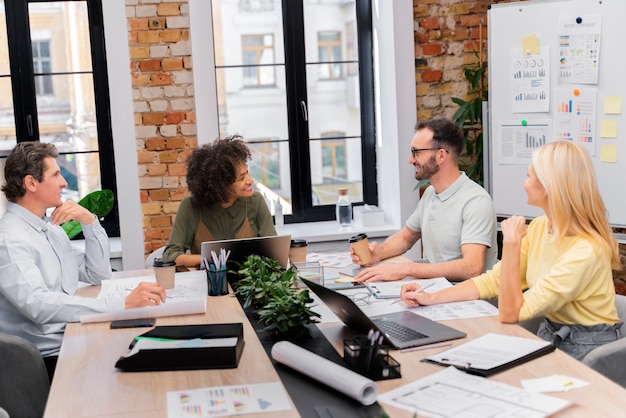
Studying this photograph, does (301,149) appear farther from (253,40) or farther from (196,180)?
(196,180)

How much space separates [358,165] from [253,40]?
1.06 metres

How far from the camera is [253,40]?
509cm

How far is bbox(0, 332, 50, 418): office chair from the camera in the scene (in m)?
2.59

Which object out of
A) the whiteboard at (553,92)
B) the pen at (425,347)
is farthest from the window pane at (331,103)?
the pen at (425,347)

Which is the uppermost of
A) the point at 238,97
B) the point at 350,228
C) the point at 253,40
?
the point at 253,40

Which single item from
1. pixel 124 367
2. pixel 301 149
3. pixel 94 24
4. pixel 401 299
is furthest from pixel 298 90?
pixel 124 367

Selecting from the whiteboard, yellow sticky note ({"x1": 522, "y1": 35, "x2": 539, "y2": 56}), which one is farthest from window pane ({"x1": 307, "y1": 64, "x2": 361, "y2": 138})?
yellow sticky note ({"x1": 522, "y1": 35, "x2": 539, "y2": 56})

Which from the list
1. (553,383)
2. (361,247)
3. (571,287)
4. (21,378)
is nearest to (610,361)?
(571,287)

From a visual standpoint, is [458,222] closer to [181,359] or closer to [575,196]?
[575,196]

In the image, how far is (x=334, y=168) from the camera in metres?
5.29

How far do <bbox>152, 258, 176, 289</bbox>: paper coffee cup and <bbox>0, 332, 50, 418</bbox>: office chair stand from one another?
1.68 feet

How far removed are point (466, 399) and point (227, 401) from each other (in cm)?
55

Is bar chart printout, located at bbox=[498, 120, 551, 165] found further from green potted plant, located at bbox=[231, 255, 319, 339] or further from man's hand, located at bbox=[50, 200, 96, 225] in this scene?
man's hand, located at bbox=[50, 200, 96, 225]

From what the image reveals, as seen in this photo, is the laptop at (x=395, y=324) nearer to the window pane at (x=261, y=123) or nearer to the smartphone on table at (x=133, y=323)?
the smartphone on table at (x=133, y=323)
